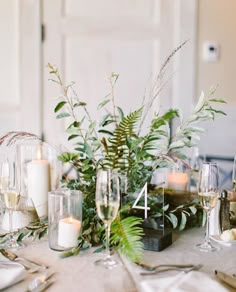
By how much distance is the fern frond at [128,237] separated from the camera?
120 cm

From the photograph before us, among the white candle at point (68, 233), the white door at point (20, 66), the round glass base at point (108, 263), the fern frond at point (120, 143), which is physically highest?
the white door at point (20, 66)

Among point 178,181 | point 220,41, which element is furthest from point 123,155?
point 220,41

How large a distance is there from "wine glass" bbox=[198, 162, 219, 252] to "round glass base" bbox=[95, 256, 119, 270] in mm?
279

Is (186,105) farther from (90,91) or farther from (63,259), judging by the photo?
(63,259)

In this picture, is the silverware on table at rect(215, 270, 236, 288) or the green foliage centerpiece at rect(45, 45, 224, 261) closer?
the silverware on table at rect(215, 270, 236, 288)

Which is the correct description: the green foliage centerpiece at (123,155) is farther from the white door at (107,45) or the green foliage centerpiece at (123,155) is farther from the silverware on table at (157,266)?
the white door at (107,45)

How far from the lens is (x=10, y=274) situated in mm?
1084

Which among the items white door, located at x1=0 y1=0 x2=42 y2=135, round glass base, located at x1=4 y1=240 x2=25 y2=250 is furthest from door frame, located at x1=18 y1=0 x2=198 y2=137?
round glass base, located at x1=4 y1=240 x2=25 y2=250

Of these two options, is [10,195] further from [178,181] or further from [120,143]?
[178,181]

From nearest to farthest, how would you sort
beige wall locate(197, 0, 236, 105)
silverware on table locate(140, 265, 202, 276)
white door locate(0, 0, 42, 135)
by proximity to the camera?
silverware on table locate(140, 265, 202, 276) < white door locate(0, 0, 42, 135) < beige wall locate(197, 0, 236, 105)

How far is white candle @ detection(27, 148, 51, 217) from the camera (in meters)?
1.67

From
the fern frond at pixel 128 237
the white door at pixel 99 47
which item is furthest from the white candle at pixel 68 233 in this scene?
the white door at pixel 99 47

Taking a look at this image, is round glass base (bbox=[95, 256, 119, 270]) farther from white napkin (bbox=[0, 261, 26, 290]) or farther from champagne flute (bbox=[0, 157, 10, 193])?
champagne flute (bbox=[0, 157, 10, 193])

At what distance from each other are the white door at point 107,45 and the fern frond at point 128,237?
2088mm
